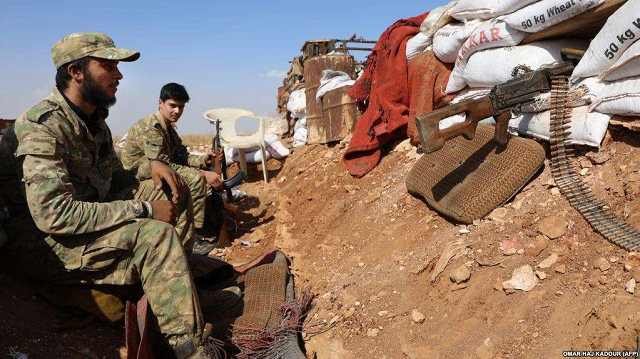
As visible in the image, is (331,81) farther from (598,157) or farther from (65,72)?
(65,72)

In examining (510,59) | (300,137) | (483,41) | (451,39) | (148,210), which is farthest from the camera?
(300,137)

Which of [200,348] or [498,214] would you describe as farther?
[498,214]

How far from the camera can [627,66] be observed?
2973 millimetres

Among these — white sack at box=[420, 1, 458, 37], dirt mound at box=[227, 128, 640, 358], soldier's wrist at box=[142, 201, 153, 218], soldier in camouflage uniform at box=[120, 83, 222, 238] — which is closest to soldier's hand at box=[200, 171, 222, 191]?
soldier in camouflage uniform at box=[120, 83, 222, 238]

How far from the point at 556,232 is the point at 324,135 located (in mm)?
4506

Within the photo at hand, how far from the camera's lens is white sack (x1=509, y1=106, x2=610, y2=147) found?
125 inches

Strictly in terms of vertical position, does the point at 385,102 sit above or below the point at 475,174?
above

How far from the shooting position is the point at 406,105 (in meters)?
5.29

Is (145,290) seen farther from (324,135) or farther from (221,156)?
(324,135)

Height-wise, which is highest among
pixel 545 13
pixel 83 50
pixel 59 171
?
pixel 83 50

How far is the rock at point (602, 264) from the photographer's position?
2.47 metres

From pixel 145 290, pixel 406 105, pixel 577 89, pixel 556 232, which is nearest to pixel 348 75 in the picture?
pixel 406 105

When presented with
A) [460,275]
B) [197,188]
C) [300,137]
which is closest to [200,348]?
[460,275]

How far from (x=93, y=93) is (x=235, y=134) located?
15.4 feet
